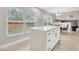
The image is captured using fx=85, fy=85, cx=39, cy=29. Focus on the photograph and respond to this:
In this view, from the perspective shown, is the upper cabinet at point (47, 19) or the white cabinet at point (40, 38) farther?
the upper cabinet at point (47, 19)

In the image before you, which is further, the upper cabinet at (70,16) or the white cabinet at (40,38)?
the upper cabinet at (70,16)

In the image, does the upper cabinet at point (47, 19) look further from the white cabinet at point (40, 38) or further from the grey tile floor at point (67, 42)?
the grey tile floor at point (67, 42)

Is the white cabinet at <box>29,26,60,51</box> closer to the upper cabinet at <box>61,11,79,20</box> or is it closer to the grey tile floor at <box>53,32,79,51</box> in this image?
the grey tile floor at <box>53,32,79,51</box>

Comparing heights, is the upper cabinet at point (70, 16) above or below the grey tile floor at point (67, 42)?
above

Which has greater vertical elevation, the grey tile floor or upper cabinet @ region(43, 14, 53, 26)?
upper cabinet @ region(43, 14, 53, 26)

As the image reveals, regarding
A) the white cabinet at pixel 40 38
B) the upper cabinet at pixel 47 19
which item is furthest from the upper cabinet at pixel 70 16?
the white cabinet at pixel 40 38

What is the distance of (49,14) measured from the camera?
1203 millimetres

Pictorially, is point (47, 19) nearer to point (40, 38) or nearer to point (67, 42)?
point (40, 38)

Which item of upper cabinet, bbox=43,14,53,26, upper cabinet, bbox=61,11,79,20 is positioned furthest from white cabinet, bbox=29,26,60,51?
upper cabinet, bbox=61,11,79,20

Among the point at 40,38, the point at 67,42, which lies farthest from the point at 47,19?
A: the point at 67,42
